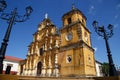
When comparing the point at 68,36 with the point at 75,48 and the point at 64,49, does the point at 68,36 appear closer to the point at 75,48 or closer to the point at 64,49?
the point at 64,49

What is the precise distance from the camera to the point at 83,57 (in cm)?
1480

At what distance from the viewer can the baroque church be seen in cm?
1555

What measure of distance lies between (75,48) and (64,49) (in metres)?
2.20

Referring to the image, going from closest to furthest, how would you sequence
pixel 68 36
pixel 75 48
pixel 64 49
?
pixel 75 48 → pixel 64 49 → pixel 68 36

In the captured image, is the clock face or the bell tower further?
the clock face

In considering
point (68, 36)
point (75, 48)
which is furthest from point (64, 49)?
point (68, 36)

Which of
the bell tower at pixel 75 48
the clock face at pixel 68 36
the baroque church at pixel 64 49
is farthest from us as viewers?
the clock face at pixel 68 36

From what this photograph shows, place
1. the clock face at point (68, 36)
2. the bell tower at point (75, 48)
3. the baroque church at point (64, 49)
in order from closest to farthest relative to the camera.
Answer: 1. the bell tower at point (75, 48)
2. the baroque church at point (64, 49)
3. the clock face at point (68, 36)

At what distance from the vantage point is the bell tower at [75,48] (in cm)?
1504

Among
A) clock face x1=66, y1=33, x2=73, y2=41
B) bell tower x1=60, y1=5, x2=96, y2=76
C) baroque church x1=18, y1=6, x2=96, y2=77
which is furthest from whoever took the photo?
clock face x1=66, y1=33, x2=73, y2=41

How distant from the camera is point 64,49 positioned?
17.7 meters

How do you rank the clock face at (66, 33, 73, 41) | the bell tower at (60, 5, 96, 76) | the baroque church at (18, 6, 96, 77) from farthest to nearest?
the clock face at (66, 33, 73, 41)
the baroque church at (18, 6, 96, 77)
the bell tower at (60, 5, 96, 76)

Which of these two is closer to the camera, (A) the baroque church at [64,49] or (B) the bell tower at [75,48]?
(B) the bell tower at [75,48]

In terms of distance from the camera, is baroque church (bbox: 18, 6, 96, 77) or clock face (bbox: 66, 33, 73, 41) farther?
clock face (bbox: 66, 33, 73, 41)
